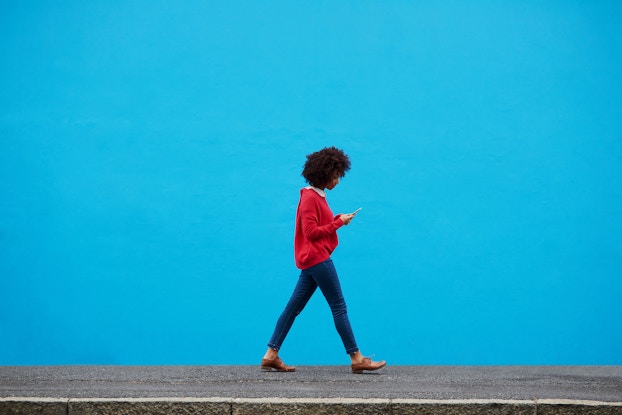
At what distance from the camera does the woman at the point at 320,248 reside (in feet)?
19.4

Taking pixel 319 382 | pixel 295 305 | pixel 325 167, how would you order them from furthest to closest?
pixel 295 305 → pixel 325 167 → pixel 319 382

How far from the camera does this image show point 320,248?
596 cm

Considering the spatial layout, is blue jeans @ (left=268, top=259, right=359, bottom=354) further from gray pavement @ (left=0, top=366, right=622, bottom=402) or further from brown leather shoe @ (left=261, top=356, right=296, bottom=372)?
gray pavement @ (left=0, top=366, right=622, bottom=402)

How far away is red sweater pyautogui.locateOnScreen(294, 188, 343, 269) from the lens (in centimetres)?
588

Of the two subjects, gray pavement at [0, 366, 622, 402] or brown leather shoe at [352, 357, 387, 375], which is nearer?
gray pavement at [0, 366, 622, 402]

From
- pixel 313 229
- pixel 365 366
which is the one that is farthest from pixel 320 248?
pixel 365 366

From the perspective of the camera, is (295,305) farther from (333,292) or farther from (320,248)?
(320,248)

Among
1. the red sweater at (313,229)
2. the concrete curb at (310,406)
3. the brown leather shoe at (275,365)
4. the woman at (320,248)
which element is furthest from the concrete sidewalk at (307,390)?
the red sweater at (313,229)

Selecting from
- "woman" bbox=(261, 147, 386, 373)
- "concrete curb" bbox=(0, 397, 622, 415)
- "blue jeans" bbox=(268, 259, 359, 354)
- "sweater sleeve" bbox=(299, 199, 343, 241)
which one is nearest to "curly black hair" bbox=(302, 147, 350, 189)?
"woman" bbox=(261, 147, 386, 373)

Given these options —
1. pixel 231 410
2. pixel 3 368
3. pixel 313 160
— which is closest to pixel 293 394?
pixel 231 410

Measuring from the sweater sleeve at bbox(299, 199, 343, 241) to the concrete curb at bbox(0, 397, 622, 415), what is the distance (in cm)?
158

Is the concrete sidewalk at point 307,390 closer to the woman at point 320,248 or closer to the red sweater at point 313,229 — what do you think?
the woman at point 320,248

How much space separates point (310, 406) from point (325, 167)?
1.98 meters

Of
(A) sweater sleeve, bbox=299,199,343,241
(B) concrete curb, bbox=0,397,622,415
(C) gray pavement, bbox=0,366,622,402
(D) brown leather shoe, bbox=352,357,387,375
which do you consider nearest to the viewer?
(B) concrete curb, bbox=0,397,622,415
